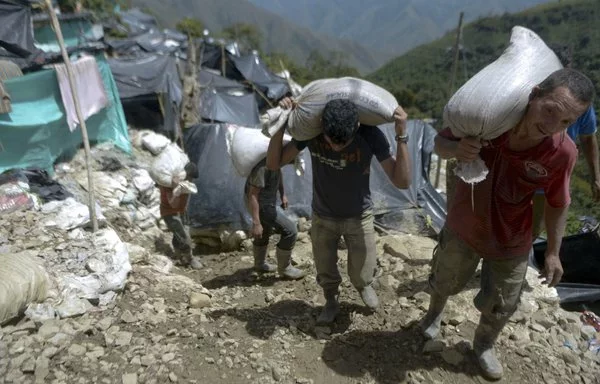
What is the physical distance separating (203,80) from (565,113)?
39.6 feet

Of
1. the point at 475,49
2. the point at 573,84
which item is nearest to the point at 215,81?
the point at 573,84

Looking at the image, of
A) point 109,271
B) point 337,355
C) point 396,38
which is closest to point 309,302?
point 337,355

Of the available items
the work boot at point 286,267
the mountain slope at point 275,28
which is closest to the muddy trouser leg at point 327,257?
the work boot at point 286,267

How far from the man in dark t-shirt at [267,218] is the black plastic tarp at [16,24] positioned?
5392 millimetres

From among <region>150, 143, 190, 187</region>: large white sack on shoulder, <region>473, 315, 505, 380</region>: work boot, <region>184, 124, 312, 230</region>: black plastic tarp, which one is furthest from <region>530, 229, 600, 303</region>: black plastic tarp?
<region>150, 143, 190, 187</region>: large white sack on shoulder

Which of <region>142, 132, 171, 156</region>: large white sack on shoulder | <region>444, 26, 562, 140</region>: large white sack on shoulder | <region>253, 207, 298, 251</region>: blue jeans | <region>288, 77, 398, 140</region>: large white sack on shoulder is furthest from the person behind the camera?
<region>142, 132, 171, 156</region>: large white sack on shoulder

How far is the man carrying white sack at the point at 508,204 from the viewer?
158 centimetres

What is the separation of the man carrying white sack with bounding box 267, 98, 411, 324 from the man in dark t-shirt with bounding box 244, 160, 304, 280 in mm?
743

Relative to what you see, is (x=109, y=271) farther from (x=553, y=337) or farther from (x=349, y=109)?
(x=553, y=337)

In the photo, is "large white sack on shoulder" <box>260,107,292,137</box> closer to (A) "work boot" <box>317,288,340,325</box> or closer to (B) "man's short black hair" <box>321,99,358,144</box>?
(B) "man's short black hair" <box>321,99,358,144</box>

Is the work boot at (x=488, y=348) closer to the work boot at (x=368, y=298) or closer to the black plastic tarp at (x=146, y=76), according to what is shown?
the work boot at (x=368, y=298)

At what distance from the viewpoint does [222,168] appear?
5156mm

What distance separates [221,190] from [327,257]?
262 centimetres

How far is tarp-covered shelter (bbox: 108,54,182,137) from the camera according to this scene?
8266 millimetres
